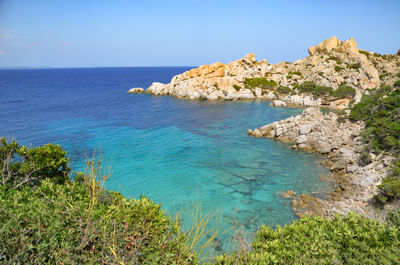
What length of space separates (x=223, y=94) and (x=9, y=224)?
211 ft

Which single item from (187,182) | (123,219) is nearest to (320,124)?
(187,182)

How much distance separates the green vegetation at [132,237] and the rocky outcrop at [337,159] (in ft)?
21.1

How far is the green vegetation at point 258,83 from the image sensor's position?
233ft

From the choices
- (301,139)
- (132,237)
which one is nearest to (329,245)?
(132,237)

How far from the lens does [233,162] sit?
88.3 feet

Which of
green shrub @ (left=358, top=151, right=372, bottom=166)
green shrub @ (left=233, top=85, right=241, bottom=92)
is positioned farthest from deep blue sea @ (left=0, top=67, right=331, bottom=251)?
green shrub @ (left=233, top=85, right=241, bottom=92)

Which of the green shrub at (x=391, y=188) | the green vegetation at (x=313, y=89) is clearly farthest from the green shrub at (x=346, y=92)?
the green shrub at (x=391, y=188)

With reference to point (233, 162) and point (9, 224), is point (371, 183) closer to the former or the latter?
point (233, 162)

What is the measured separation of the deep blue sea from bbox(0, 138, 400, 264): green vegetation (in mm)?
3442

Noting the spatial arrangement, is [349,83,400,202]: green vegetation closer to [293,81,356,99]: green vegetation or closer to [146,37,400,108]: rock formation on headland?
[293,81,356,99]: green vegetation

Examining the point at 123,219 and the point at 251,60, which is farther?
the point at 251,60

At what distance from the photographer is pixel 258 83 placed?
236ft

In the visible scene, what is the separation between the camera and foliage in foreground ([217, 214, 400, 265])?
286 inches

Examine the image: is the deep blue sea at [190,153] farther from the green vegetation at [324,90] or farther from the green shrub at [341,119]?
the green vegetation at [324,90]
